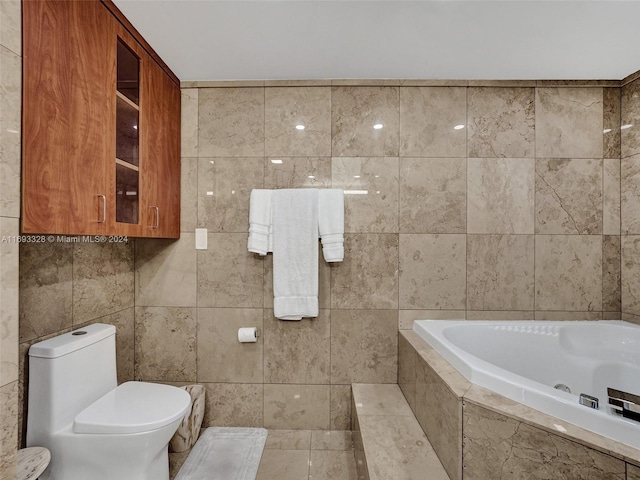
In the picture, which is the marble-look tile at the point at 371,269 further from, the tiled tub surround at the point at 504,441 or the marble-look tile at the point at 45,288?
the marble-look tile at the point at 45,288

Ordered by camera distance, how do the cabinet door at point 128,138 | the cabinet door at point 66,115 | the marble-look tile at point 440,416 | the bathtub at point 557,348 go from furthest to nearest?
the bathtub at point 557,348 → the cabinet door at point 128,138 → the marble-look tile at point 440,416 → the cabinet door at point 66,115

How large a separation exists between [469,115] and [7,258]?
7.64 ft

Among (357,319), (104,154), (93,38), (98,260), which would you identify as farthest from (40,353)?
(357,319)

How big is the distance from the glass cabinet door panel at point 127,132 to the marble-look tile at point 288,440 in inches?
70.1

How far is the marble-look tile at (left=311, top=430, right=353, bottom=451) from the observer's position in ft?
6.41

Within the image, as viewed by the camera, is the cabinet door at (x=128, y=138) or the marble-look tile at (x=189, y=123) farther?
the marble-look tile at (x=189, y=123)

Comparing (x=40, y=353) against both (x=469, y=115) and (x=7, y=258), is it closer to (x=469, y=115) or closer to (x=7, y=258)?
(x=7, y=258)

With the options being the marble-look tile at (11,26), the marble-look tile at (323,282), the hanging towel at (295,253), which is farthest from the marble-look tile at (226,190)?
the marble-look tile at (11,26)

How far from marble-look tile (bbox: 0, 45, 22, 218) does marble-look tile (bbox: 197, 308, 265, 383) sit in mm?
1346

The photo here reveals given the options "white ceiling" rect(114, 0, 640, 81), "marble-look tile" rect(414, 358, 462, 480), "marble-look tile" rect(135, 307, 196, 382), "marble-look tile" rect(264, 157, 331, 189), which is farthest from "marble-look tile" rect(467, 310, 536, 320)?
"marble-look tile" rect(135, 307, 196, 382)

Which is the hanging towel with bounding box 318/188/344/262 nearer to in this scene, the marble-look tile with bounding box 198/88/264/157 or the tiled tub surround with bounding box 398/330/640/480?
the marble-look tile with bounding box 198/88/264/157

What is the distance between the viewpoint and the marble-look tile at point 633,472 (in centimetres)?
88

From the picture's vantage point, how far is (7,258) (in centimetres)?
87

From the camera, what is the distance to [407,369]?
187 cm
